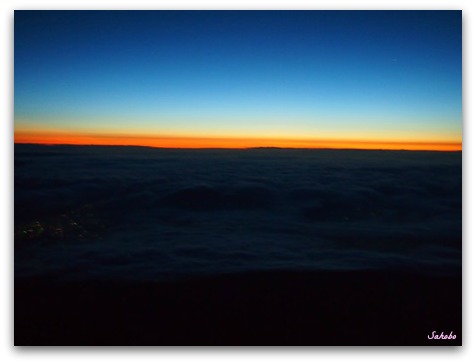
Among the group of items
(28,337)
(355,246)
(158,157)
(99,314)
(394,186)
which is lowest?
(28,337)

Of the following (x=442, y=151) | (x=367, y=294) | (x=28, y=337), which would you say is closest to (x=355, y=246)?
(x=367, y=294)

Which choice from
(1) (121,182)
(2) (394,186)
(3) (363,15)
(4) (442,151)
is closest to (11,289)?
(1) (121,182)

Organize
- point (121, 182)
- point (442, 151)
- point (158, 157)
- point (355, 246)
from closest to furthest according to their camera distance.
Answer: point (442, 151)
point (355, 246)
point (158, 157)
point (121, 182)

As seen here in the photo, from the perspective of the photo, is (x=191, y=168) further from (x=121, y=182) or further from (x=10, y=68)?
(x=10, y=68)

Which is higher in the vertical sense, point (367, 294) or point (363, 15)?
point (363, 15)

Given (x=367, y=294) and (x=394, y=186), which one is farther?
(x=394, y=186)

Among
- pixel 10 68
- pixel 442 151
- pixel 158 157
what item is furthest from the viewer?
pixel 158 157
